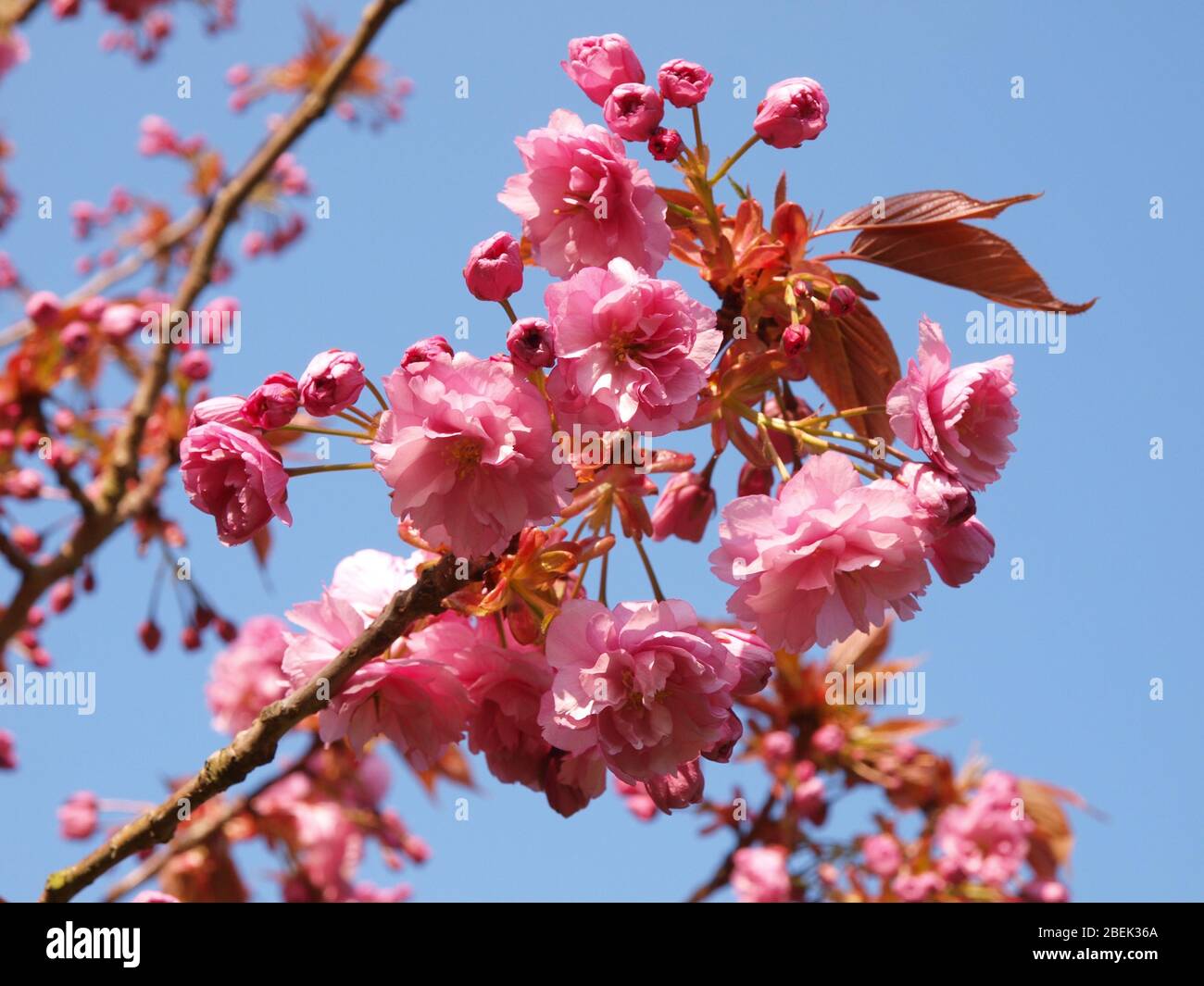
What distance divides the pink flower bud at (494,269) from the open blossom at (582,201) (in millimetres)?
123

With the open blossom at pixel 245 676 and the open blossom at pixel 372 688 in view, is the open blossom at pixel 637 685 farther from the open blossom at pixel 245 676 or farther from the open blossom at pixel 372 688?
the open blossom at pixel 245 676

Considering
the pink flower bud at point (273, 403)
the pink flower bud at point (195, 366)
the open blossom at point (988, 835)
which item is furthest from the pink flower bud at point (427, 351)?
the open blossom at point (988, 835)

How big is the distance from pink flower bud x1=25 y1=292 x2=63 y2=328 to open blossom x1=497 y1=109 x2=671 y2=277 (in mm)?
2627

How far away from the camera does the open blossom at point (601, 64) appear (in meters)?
1.45

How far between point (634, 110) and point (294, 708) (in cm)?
83

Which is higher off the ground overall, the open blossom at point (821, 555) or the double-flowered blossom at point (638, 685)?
the open blossom at point (821, 555)

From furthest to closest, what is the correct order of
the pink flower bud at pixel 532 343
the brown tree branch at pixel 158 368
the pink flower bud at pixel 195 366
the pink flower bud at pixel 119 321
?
1. the pink flower bud at pixel 119 321
2. the pink flower bud at pixel 195 366
3. the brown tree branch at pixel 158 368
4. the pink flower bud at pixel 532 343

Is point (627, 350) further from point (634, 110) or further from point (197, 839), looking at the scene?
point (197, 839)

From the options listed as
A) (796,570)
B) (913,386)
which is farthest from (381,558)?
(913,386)

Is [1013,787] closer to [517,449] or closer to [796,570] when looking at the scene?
[796,570]

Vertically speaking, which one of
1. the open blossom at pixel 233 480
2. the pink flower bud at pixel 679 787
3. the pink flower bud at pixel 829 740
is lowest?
the pink flower bud at pixel 829 740

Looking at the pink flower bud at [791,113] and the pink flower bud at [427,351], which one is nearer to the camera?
the pink flower bud at [427,351]

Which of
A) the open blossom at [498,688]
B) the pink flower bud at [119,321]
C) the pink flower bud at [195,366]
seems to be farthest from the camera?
the pink flower bud at [119,321]
